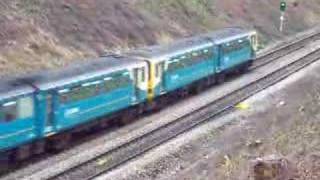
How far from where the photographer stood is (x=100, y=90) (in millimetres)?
23609

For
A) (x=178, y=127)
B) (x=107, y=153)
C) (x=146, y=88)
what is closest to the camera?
(x=107, y=153)

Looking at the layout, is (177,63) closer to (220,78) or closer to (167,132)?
(167,132)

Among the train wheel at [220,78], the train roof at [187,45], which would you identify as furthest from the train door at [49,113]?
the train wheel at [220,78]

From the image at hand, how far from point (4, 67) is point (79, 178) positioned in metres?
11.3

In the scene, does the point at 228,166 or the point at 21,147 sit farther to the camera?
the point at 21,147

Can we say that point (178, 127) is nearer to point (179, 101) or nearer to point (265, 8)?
point (179, 101)

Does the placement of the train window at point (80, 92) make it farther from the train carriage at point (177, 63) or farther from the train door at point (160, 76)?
the train door at point (160, 76)

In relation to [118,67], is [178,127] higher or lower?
lower

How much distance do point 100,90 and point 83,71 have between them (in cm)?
92

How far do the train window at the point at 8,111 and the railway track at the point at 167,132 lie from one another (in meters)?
2.00

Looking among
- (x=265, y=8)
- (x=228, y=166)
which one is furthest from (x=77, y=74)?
(x=265, y=8)

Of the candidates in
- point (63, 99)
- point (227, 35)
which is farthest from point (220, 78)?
point (63, 99)

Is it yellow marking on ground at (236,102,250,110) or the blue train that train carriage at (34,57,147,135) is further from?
yellow marking on ground at (236,102,250,110)

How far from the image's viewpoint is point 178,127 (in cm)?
2500
